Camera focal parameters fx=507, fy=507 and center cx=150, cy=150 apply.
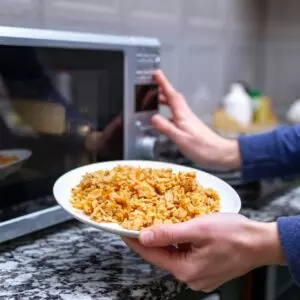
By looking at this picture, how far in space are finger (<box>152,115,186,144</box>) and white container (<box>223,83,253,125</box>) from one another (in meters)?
0.65

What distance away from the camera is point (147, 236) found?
60 cm

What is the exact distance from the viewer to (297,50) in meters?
1.99

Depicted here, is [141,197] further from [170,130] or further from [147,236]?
[170,130]

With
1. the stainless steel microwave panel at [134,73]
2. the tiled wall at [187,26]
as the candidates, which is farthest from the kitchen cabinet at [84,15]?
the stainless steel microwave panel at [134,73]

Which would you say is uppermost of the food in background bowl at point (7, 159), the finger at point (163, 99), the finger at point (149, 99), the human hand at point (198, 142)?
the finger at point (149, 99)

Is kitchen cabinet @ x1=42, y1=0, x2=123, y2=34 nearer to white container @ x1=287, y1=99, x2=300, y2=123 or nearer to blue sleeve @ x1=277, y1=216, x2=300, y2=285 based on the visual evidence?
blue sleeve @ x1=277, y1=216, x2=300, y2=285

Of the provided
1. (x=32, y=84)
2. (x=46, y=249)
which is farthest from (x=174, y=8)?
(x=46, y=249)

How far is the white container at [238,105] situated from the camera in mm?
1690

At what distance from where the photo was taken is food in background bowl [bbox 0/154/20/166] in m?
0.75

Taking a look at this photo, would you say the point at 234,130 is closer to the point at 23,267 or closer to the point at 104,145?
the point at 104,145

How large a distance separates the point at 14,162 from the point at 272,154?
53cm

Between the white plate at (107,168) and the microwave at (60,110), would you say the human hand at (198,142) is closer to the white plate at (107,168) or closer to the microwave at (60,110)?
the microwave at (60,110)

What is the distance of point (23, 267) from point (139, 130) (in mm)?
357

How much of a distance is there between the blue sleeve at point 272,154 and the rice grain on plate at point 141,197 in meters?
0.32
